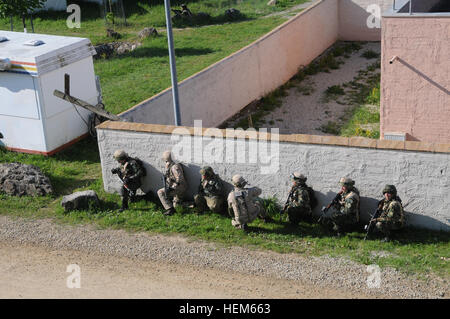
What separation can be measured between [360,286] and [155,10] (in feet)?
65.1

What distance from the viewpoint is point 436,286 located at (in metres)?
9.15

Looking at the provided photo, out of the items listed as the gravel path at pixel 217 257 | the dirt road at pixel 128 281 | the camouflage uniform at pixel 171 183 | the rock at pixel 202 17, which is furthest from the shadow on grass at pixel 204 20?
the dirt road at pixel 128 281

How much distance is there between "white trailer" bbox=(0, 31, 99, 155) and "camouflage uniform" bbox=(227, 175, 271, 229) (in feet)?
17.2

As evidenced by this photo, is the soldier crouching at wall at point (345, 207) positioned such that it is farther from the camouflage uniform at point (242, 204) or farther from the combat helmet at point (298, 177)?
the camouflage uniform at point (242, 204)

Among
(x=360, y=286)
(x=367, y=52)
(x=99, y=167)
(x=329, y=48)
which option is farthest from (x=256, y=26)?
(x=360, y=286)

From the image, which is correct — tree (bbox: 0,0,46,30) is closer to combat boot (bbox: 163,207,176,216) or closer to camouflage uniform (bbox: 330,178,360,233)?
combat boot (bbox: 163,207,176,216)

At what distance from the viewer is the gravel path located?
9.23 meters

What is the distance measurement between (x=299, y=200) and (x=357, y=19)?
573 inches

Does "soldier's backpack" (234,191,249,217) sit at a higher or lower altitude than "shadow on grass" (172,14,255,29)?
lower

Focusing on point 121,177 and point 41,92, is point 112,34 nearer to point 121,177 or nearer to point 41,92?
point 41,92

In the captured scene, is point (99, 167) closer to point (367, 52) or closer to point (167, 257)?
point (167, 257)

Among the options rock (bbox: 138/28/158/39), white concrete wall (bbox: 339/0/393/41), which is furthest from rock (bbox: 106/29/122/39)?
white concrete wall (bbox: 339/0/393/41)

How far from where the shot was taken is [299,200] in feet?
35.3

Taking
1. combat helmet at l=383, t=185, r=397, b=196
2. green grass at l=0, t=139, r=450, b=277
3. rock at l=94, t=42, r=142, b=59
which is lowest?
green grass at l=0, t=139, r=450, b=277
